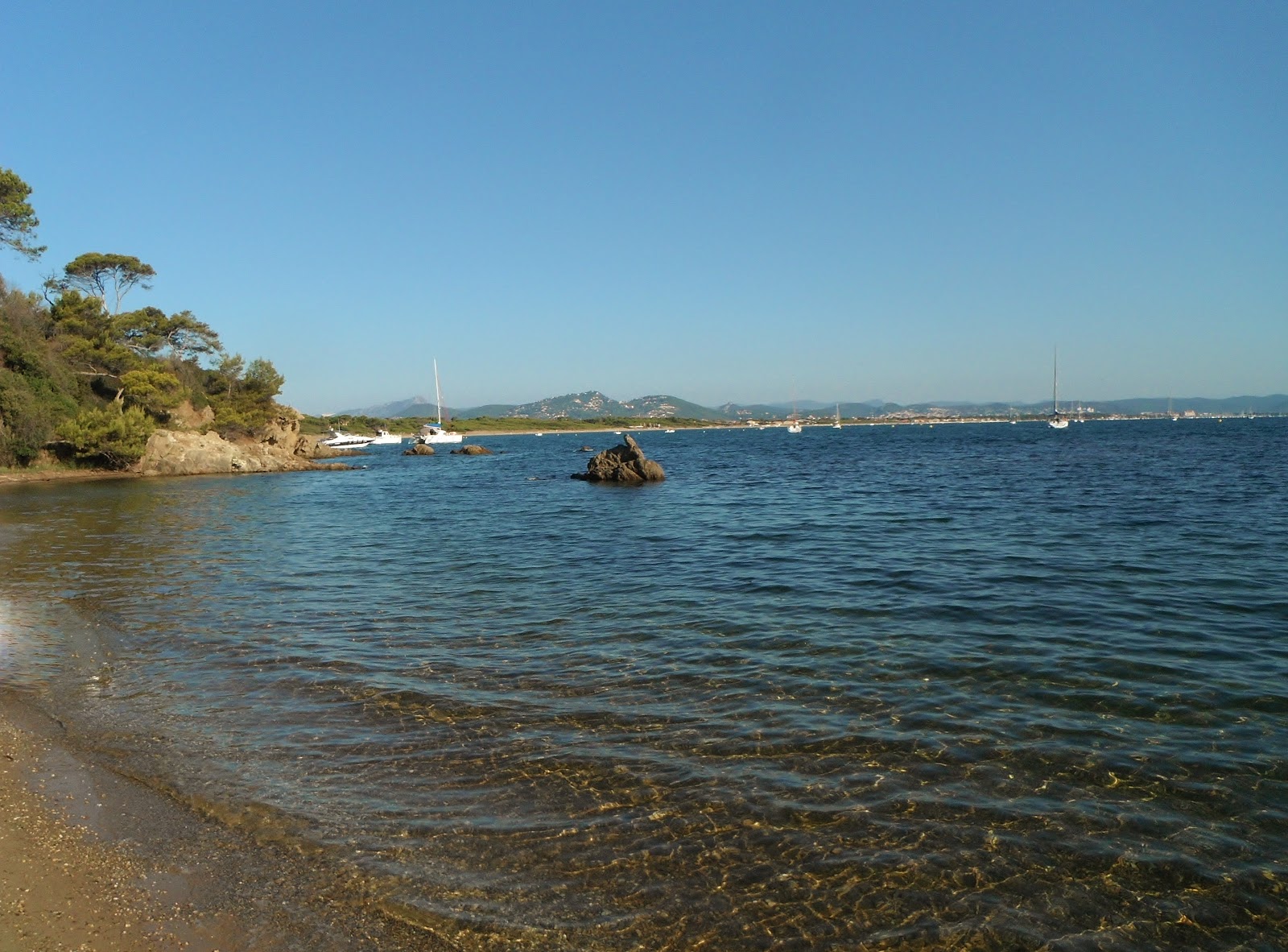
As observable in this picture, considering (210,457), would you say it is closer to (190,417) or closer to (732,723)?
(190,417)

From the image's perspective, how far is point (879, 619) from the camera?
13.6 meters

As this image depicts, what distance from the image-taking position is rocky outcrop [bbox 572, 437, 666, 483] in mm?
47812

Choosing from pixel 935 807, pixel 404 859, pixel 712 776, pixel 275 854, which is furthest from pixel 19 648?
pixel 935 807

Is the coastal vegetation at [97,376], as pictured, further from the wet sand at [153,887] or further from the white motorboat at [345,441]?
the wet sand at [153,887]

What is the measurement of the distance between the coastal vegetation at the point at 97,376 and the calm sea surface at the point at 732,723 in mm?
37231

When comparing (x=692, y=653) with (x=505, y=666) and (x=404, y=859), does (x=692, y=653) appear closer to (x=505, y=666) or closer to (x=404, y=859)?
(x=505, y=666)

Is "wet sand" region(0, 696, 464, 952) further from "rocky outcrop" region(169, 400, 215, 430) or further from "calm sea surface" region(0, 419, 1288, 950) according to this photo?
"rocky outcrop" region(169, 400, 215, 430)

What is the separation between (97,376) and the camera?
61.2 m

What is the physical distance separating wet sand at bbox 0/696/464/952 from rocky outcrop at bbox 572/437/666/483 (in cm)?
4058

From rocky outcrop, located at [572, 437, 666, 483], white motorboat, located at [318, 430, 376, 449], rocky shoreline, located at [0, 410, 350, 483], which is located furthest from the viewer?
white motorboat, located at [318, 430, 376, 449]

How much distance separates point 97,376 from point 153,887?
69.1 meters

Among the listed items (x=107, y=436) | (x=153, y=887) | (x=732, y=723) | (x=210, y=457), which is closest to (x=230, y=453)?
(x=210, y=457)

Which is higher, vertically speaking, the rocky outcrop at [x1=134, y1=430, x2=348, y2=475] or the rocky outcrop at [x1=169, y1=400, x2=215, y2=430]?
the rocky outcrop at [x1=169, y1=400, x2=215, y2=430]

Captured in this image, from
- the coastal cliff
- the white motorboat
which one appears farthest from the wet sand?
the white motorboat
